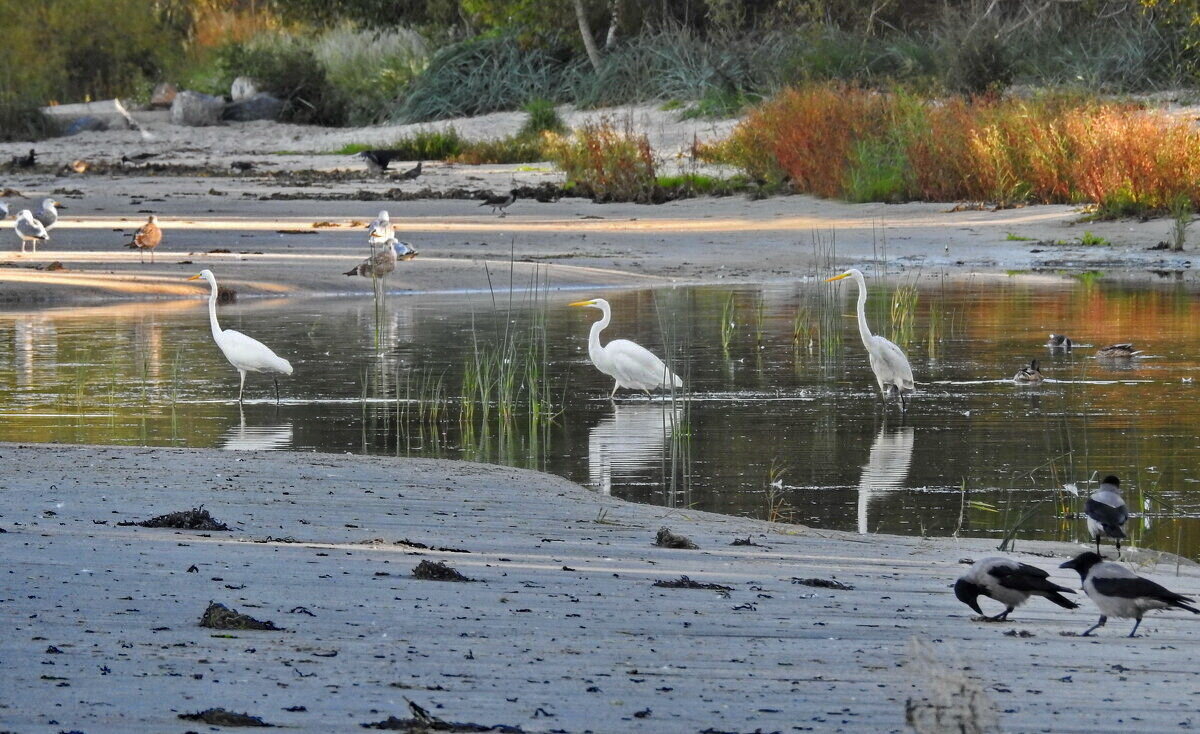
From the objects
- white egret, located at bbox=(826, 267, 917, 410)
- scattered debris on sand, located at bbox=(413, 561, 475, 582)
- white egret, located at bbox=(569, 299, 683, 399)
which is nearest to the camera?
scattered debris on sand, located at bbox=(413, 561, 475, 582)

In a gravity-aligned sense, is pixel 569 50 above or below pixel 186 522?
above

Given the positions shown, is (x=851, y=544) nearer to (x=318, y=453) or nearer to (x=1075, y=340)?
(x=318, y=453)

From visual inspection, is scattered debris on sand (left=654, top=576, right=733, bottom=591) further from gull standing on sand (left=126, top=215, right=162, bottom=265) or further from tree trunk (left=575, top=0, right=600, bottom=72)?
tree trunk (left=575, top=0, right=600, bottom=72)

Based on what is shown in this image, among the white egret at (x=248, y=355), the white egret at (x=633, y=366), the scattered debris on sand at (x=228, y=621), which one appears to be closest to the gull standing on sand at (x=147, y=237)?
the white egret at (x=248, y=355)

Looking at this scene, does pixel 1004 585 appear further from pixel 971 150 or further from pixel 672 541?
pixel 971 150

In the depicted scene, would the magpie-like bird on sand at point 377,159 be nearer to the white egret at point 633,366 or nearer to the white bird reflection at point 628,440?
the white egret at point 633,366

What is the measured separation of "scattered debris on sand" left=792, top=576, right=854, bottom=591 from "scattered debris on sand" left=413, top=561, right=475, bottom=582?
3.52ft

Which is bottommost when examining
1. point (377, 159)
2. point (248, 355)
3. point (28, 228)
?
point (248, 355)

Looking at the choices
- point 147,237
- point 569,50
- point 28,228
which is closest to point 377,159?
point 569,50

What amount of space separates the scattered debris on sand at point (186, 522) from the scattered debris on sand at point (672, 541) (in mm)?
1539

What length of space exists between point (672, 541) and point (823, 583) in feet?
2.63

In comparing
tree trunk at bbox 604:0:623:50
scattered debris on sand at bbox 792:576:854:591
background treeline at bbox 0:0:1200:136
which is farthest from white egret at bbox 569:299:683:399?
tree trunk at bbox 604:0:623:50

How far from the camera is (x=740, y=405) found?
10.7 meters

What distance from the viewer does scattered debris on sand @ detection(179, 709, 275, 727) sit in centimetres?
367
